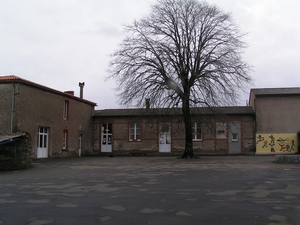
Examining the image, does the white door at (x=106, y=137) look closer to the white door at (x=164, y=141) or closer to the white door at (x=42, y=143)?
the white door at (x=164, y=141)

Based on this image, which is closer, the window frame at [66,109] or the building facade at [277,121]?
the window frame at [66,109]

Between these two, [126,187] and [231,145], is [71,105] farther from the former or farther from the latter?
[126,187]

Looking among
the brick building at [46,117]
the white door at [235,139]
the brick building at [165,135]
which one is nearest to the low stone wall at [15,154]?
the brick building at [46,117]

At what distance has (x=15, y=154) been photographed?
17.8 m

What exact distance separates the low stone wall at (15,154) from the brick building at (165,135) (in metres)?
17.0

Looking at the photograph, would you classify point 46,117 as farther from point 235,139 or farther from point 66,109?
point 235,139

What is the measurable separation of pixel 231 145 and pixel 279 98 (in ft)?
24.1

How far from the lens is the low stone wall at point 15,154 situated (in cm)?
1752

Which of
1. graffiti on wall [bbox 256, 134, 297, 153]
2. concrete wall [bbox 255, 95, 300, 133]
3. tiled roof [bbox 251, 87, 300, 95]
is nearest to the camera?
graffiti on wall [bbox 256, 134, 297, 153]

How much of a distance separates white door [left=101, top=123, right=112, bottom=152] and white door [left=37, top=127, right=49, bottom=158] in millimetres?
10480

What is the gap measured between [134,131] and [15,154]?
835 inches

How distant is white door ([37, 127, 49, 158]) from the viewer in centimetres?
2790

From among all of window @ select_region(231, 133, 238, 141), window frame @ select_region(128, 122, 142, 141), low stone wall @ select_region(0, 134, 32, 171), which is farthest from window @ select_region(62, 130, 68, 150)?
window @ select_region(231, 133, 238, 141)

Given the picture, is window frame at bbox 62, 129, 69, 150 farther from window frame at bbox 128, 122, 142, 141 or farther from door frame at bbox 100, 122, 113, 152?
window frame at bbox 128, 122, 142, 141
